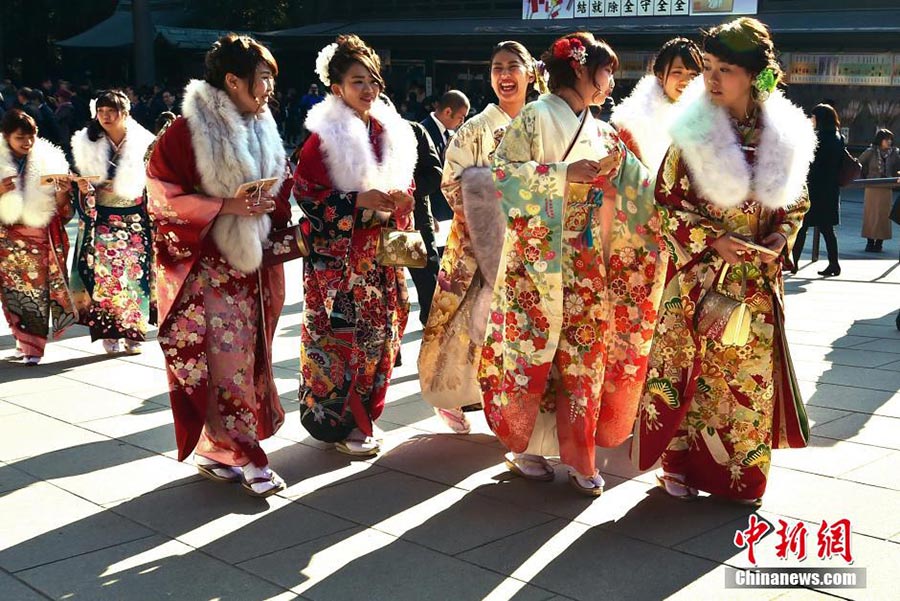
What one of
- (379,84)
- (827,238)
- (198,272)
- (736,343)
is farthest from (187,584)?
(827,238)

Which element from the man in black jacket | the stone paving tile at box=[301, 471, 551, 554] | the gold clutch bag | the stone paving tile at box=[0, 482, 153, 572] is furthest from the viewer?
the man in black jacket

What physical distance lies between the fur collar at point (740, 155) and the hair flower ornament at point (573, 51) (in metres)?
0.45

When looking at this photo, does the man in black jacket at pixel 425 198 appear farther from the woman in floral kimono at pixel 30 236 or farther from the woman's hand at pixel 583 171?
the woman in floral kimono at pixel 30 236

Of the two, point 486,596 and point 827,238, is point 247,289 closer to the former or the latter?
point 486,596

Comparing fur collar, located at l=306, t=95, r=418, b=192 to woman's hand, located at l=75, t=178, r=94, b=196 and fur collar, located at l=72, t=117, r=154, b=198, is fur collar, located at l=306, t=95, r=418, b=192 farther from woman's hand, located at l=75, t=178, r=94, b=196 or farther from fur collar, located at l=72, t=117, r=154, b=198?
woman's hand, located at l=75, t=178, r=94, b=196

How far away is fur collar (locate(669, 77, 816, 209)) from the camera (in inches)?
146

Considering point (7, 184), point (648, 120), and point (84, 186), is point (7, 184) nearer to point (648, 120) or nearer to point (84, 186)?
point (84, 186)

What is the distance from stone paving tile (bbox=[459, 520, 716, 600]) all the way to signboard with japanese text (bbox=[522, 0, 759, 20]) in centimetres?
1703

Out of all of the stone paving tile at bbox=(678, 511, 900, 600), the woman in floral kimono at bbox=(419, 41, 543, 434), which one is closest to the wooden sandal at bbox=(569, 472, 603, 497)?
the stone paving tile at bbox=(678, 511, 900, 600)

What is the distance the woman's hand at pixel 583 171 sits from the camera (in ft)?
12.8

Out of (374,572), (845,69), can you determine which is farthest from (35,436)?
(845,69)

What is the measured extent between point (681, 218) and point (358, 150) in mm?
1439

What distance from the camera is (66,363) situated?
653 cm

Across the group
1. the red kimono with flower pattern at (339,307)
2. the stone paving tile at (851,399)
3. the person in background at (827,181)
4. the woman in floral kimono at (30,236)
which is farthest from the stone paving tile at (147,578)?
the person in background at (827,181)
